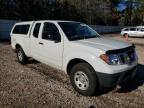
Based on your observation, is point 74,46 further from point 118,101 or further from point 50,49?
point 118,101

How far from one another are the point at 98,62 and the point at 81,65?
547mm

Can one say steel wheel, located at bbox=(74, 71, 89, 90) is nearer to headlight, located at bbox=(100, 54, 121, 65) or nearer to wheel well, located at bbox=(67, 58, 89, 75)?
wheel well, located at bbox=(67, 58, 89, 75)

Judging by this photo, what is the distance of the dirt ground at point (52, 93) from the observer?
488cm

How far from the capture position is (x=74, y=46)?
18.0 feet

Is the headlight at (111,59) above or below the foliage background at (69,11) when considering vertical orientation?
below

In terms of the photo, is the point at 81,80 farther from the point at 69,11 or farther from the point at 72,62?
the point at 69,11

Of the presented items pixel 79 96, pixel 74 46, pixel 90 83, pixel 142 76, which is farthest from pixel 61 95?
pixel 142 76

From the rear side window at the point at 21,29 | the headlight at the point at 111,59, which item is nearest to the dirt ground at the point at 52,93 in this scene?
the headlight at the point at 111,59

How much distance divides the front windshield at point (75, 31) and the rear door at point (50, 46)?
250 millimetres

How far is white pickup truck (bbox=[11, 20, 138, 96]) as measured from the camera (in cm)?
488

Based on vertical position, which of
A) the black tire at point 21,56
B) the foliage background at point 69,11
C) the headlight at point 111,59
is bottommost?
the black tire at point 21,56

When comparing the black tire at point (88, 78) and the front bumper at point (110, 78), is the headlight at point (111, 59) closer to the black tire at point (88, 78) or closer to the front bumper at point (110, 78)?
the front bumper at point (110, 78)

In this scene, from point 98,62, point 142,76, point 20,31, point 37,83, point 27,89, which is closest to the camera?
point 98,62

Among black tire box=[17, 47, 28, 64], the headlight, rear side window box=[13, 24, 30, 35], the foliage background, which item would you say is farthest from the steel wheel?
the foliage background
